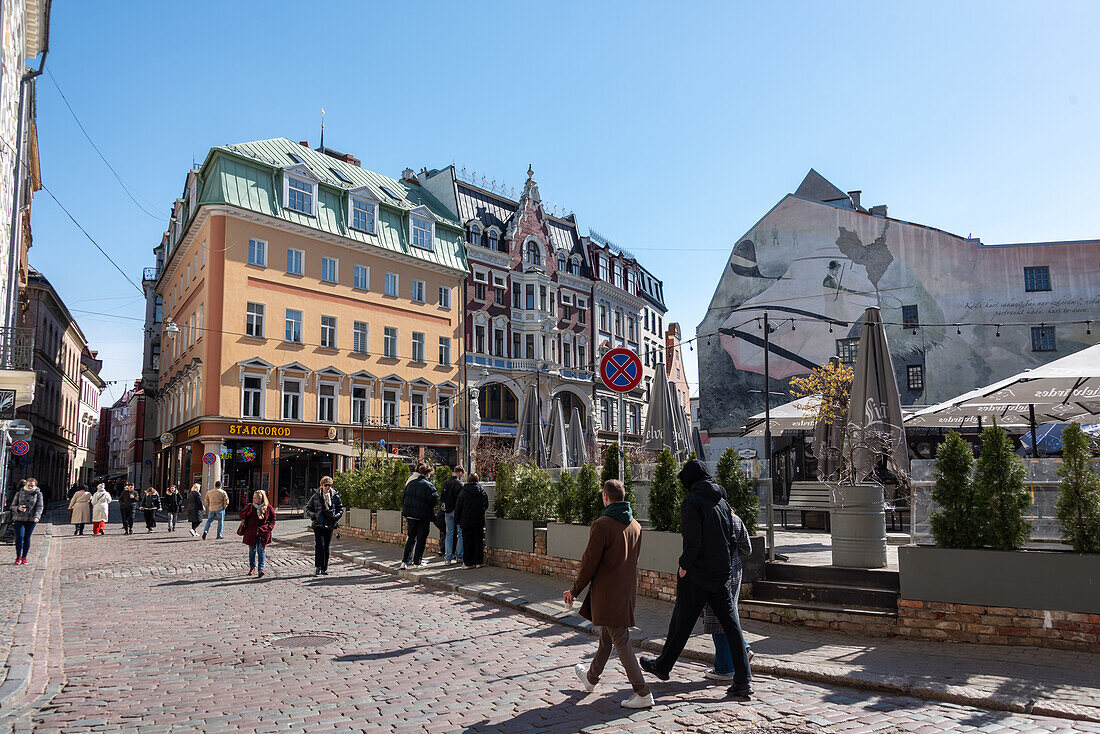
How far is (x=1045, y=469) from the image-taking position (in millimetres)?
7629

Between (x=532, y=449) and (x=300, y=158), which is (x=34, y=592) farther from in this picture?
(x=300, y=158)

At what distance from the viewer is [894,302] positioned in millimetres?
42562

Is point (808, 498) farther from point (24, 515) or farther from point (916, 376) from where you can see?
point (916, 376)

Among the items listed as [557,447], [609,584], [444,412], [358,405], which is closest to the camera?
[609,584]

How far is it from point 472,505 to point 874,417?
22.6 feet

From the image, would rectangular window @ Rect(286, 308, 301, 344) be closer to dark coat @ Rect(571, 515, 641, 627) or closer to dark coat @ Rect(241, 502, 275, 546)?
dark coat @ Rect(241, 502, 275, 546)

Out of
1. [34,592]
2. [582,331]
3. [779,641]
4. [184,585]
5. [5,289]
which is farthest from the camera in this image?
[582,331]

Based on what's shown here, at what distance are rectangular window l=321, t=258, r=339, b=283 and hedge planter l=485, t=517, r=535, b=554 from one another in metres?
27.2

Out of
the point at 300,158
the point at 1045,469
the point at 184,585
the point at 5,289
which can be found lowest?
the point at 184,585

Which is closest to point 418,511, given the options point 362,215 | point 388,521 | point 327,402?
point 388,521

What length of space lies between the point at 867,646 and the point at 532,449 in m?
16.2

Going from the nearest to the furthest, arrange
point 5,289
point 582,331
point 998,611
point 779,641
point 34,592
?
point 998,611
point 779,641
point 34,592
point 5,289
point 582,331

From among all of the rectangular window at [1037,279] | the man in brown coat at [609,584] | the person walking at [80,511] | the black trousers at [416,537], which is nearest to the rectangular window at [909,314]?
the rectangular window at [1037,279]

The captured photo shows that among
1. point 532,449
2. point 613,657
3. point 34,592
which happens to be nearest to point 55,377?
point 532,449
